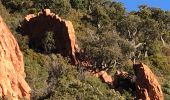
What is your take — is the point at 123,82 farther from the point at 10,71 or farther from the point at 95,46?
the point at 10,71

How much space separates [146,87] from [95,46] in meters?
9.07

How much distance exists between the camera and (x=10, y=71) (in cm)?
4416

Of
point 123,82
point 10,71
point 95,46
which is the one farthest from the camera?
point 95,46

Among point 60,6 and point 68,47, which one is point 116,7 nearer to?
point 60,6

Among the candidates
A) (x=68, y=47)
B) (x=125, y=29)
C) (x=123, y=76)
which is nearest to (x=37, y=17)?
(x=68, y=47)

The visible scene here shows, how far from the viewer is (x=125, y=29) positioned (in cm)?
7900

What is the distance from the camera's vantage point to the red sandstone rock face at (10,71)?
42.7 meters

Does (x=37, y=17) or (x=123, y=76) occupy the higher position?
(x=37, y=17)

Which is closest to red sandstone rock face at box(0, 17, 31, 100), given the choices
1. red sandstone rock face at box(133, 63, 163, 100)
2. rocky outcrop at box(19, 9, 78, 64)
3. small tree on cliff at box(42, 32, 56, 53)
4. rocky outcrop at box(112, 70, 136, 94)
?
rocky outcrop at box(112, 70, 136, 94)

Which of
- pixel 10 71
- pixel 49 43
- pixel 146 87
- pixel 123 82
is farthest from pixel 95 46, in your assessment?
pixel 10 71

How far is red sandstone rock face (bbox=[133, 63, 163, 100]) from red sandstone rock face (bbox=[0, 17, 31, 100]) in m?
10.4

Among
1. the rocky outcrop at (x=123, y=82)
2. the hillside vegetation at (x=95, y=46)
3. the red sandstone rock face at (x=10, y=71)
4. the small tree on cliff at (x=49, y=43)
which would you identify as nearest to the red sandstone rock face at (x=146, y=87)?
the hillside vegetation at (x=95, y=46)

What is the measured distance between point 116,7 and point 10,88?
4838 cm

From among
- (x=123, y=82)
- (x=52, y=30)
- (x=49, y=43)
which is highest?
(x=52, y=30)
